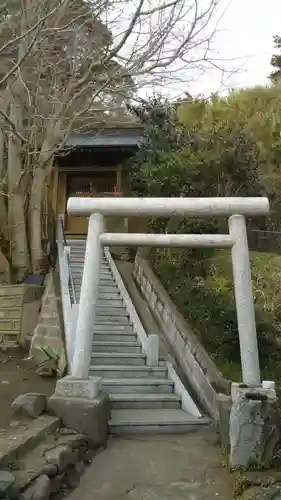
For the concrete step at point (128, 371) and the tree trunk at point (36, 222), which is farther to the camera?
the tree trunk at point (36, 222)

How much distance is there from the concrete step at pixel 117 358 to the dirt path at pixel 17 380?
93 cm

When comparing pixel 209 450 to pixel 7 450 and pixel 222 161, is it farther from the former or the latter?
pixel 222 161

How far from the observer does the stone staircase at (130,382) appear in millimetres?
8094

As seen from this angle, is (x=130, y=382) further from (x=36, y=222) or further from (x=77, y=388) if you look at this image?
(x=36, y=222)

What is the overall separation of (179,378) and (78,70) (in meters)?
8.47

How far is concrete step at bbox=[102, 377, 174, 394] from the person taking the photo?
9.17 metres

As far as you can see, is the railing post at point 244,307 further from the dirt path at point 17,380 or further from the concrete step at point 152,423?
the dirt path at point 17,380

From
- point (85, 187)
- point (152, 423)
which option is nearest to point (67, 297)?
point (152, 423)

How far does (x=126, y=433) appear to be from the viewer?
7914 mm

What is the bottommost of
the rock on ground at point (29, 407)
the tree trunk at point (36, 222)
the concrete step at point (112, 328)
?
the rock on ground at point (29, 407)

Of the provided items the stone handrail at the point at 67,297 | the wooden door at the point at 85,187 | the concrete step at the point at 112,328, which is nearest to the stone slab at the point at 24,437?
the stone handrail at the point at 67,297

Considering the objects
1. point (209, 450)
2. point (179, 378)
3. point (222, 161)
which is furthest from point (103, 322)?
point (222, 161)

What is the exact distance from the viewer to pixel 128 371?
974 cm

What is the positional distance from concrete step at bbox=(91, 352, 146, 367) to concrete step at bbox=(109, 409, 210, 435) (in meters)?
1.63
